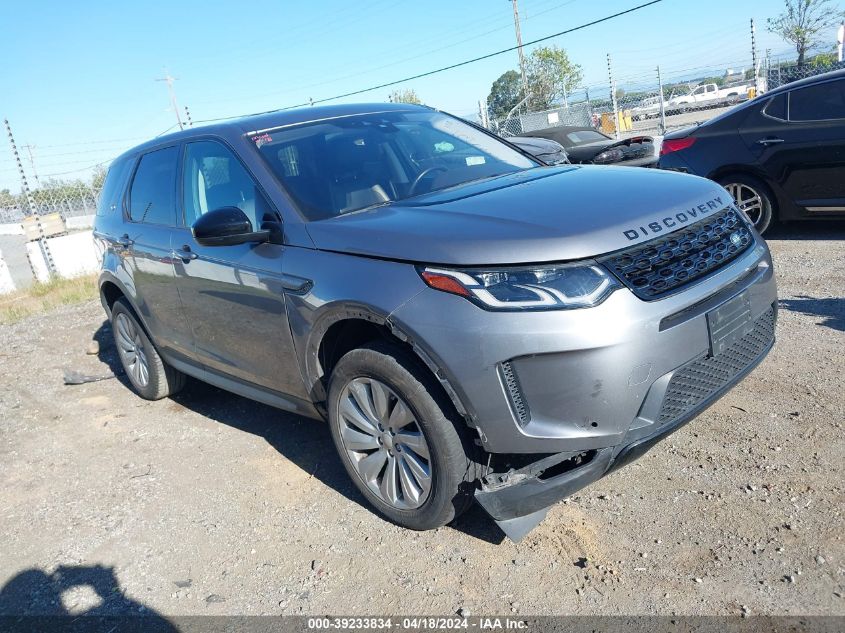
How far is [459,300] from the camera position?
2.54 meters

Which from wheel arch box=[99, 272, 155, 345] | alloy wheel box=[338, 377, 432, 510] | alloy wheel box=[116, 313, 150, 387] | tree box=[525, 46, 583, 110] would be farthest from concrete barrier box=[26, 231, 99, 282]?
tree box=[525, 46, 583, 110]

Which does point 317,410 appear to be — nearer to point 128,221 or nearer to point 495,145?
point 495,145

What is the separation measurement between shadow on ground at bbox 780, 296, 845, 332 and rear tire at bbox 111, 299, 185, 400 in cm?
461

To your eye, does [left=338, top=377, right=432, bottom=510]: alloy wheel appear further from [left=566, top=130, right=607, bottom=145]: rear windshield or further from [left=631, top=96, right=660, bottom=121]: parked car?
[left=631, top=96, right=660, bottom=121]: parked car

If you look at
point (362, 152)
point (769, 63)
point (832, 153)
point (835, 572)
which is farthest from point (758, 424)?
point (769, 63)

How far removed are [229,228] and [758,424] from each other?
278 cm

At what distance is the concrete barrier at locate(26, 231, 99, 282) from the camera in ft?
54.9

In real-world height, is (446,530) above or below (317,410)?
below

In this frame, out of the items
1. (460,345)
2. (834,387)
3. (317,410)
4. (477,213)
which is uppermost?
(477,213)

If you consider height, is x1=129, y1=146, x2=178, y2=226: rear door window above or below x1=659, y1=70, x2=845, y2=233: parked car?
above

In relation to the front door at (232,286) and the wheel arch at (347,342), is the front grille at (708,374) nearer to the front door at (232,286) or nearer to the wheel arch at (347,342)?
the wheel arch at (347,342)

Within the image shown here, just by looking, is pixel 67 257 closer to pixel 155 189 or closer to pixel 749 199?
pixel 155 189

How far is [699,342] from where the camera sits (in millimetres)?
2598

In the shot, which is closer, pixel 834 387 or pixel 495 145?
pixel 834 387
